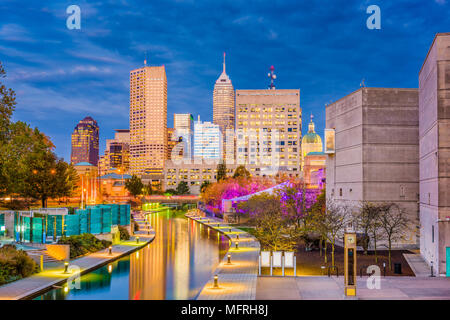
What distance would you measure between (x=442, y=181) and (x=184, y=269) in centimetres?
1723

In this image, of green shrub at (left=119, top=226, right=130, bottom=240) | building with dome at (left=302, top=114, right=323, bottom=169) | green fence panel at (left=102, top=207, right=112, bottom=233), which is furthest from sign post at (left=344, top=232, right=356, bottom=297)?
building with dome at (left=302, top=114, right=323, bottom=169)

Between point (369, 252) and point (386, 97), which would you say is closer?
point (369, 252)

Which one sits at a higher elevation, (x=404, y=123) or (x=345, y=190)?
(x=404, y=123)

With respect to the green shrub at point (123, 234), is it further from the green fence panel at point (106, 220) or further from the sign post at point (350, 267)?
the sign post at point (350, 267)

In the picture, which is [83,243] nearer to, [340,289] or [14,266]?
[14,266]

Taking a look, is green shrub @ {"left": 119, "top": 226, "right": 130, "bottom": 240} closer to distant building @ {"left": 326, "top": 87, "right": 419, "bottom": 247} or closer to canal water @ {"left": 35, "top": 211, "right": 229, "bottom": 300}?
canal water @ {"left": 35, "top": 211, "right": 229, "bottom": 300}

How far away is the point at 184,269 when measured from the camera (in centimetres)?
2991

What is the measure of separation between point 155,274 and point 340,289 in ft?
38.7

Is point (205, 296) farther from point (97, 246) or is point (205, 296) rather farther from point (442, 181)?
point (97, 246)

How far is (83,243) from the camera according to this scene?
35031 mm

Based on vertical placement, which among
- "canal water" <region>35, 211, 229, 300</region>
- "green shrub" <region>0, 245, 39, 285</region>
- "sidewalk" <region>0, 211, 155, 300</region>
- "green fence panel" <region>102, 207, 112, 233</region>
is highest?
"green fence panel" <region>102, 207, 112, 233</region>

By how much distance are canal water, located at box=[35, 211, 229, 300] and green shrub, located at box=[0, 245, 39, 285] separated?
297 centimetres

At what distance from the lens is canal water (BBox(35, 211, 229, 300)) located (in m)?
22.0
